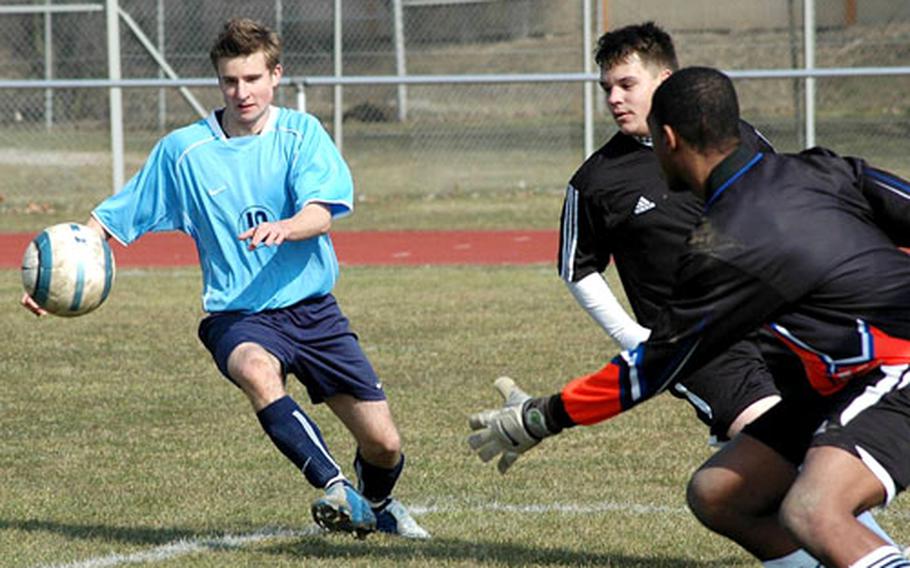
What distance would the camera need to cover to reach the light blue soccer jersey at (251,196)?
6.23 m

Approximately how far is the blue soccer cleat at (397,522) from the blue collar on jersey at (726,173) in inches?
91.6

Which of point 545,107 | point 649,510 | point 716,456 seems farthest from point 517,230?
point 716,456

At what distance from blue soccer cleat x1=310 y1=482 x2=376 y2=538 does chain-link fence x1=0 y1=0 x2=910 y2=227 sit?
50.5 feet

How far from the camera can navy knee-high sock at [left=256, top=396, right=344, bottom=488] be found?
5.88 meters

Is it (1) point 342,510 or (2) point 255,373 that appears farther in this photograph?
(2) point 255,373

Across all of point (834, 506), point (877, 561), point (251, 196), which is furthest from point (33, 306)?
point (877, 561)

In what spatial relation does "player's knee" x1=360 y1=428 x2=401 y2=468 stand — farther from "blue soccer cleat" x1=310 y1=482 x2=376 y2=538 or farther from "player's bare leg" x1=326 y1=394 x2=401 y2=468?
"blue soccer cleat" x1=310 y1=482 x2=376 y2=538

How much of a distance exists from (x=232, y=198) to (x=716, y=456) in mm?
2225

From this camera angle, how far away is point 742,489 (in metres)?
4.89

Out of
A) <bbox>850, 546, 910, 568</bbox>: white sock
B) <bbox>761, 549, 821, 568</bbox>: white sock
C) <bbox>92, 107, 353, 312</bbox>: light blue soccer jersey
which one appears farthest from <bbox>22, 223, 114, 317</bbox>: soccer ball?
<bbox>850, 546, 910, 568</bbox>: white sock

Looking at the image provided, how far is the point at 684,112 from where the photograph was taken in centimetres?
439

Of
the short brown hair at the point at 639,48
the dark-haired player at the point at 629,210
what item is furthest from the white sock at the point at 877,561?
the short brown hair at the point at 639,48

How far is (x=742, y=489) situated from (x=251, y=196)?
2.32 m

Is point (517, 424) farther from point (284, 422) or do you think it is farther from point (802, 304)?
point (284, 422)
